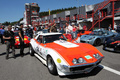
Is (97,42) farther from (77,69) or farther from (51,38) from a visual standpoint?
(77,69)

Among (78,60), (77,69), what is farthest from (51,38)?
(77,69)

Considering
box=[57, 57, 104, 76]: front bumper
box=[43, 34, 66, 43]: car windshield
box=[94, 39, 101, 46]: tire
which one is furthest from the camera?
box=[94, 39, 101, 46]: tire

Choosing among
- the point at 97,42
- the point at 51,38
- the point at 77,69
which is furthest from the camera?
the point at 97,42

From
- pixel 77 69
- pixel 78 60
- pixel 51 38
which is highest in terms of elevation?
pixel 51 38

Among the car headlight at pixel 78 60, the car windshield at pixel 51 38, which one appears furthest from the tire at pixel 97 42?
the car headlight at pixel 78 60

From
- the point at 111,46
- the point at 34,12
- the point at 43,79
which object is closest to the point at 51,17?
the point at 34,12

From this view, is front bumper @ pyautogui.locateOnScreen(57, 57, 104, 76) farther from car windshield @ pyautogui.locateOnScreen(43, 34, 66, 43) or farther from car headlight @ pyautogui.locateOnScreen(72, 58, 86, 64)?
car windshield @ pyautogui.locateOnScreen(43, 34, 66, 43)

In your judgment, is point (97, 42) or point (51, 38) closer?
point (51, 38)

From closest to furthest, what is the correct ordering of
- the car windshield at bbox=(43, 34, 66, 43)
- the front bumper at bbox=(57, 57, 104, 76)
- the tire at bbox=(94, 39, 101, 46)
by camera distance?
1. the front bumper at bbox=(57, 57, 104, 76)
2. the car windshield at bbox=(43, 34, 66, 43)
3. the tire at bbox=(94, 39, 101, 46)

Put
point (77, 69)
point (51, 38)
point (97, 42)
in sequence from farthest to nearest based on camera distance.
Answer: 1. point (97, 42)
2. point (51, 38)
3. point (77, 69)

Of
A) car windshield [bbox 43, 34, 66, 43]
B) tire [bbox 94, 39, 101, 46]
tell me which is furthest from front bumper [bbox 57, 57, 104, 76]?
tire [bbox 94, 39, 101, 46]

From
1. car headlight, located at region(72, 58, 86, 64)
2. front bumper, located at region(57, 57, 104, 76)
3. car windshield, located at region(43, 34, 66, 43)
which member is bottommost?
front bumper, located at region(57, 57, 104, 76)

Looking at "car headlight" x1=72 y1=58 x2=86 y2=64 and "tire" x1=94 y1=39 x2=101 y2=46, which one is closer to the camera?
"car headlight" x1=72 y1=58 x2=86 y2=64

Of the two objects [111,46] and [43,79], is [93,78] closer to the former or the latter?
[43,79]
